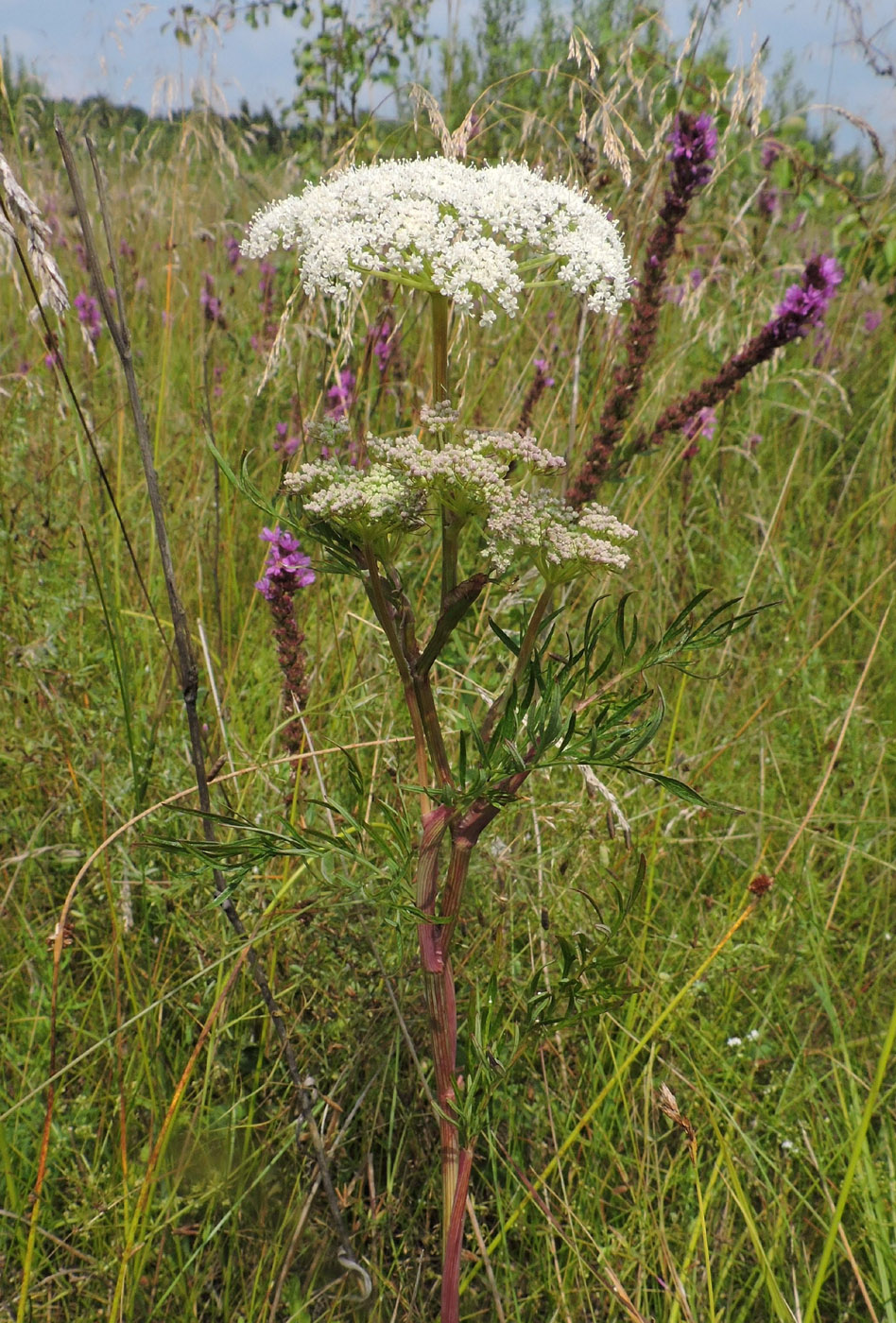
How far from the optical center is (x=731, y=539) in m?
2.99

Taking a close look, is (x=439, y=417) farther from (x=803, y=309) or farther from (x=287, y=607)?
(x=803, y=309)

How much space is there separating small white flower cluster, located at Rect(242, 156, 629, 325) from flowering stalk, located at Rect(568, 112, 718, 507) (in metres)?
0.73

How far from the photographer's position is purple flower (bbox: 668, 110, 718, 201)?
6.07ft

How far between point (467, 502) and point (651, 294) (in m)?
1.22

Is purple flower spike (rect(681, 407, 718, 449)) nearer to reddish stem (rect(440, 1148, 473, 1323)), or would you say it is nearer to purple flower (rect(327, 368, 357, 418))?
purple flower (rect(327, 368, 357, 418))

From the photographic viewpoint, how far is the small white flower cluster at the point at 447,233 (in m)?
0.92

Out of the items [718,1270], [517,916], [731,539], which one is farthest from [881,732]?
[718,1270]

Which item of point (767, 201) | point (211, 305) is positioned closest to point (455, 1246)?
point (211, 305)

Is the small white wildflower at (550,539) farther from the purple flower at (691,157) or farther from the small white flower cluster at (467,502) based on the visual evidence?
the purple flower at (691,157)

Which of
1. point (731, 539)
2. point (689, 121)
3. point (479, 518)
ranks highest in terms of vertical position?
point (689, 121)

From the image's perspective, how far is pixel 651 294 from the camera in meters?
1.91

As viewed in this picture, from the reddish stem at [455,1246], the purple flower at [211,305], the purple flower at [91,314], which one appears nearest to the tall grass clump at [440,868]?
the reddish stem at [455,1246]

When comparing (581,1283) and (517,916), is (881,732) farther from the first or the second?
(581,1283)

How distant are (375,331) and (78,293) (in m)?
2.67
